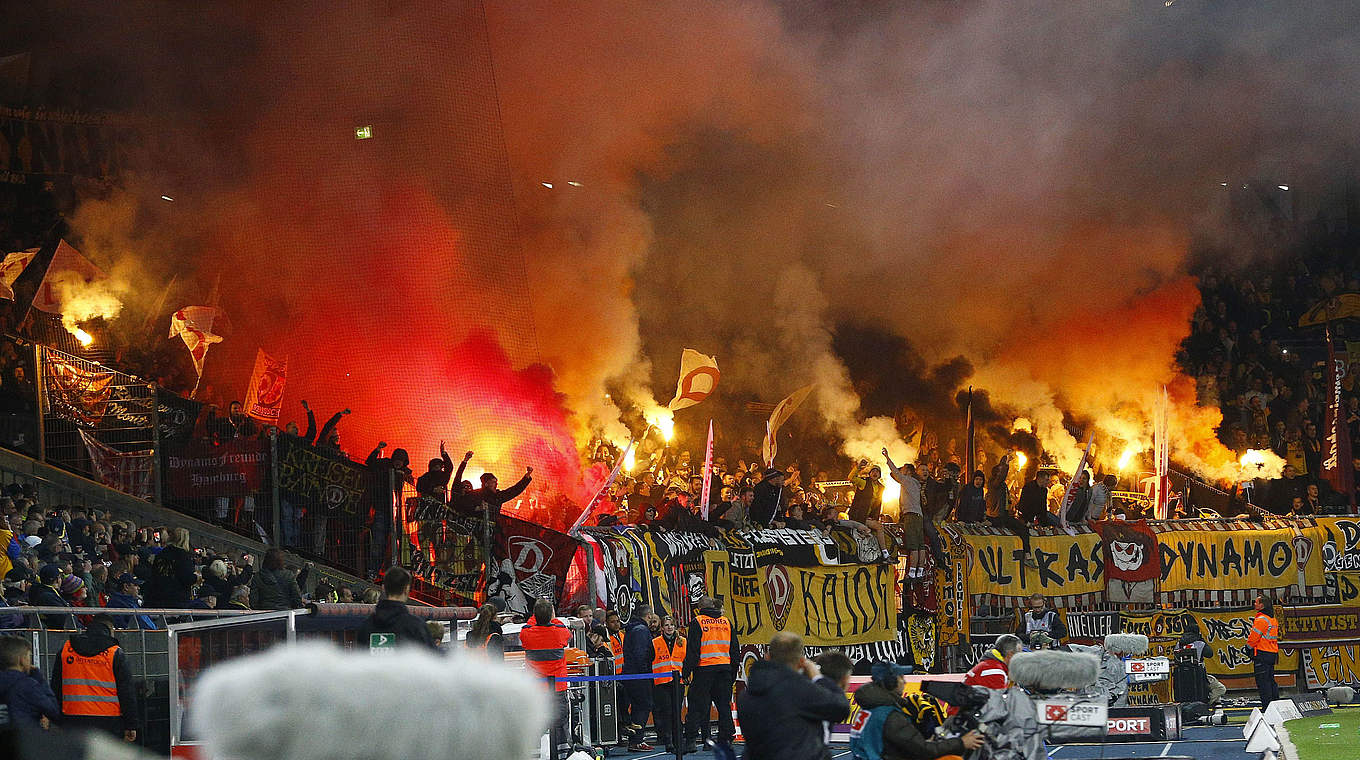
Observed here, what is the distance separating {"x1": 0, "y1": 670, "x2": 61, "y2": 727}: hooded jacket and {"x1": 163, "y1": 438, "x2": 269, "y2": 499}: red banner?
30.1 ft

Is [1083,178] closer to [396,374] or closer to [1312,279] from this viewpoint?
[1312,279]

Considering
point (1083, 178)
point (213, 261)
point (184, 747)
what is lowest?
point (184, 747)

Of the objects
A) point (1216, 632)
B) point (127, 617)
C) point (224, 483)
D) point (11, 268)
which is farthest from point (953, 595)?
point (11, 268)

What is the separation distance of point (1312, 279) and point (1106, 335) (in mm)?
4200

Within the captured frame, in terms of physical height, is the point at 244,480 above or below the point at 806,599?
above

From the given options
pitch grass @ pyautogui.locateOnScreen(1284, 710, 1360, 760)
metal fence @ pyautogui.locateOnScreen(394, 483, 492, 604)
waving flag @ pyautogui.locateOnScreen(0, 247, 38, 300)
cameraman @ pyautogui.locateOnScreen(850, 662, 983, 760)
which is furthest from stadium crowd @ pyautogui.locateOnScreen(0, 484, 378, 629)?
pitch grass @ pyautogui.locateOnScreen(1284, 710, 1360, 760)

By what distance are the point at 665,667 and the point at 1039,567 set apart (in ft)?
23.6

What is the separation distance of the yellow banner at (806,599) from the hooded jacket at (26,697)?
9.66 metres

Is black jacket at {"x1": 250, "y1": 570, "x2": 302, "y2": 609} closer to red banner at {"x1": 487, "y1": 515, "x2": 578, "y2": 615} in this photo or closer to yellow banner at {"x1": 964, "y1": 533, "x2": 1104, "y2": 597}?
red banner at {"x1": 487, "y1": 515, "x2": 578, "y2": 615}

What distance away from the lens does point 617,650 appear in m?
15.4

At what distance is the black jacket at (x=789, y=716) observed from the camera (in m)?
7.26

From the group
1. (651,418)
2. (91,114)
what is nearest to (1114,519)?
(651,418)

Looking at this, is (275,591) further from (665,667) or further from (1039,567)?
(1039,567)

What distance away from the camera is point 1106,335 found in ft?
105
